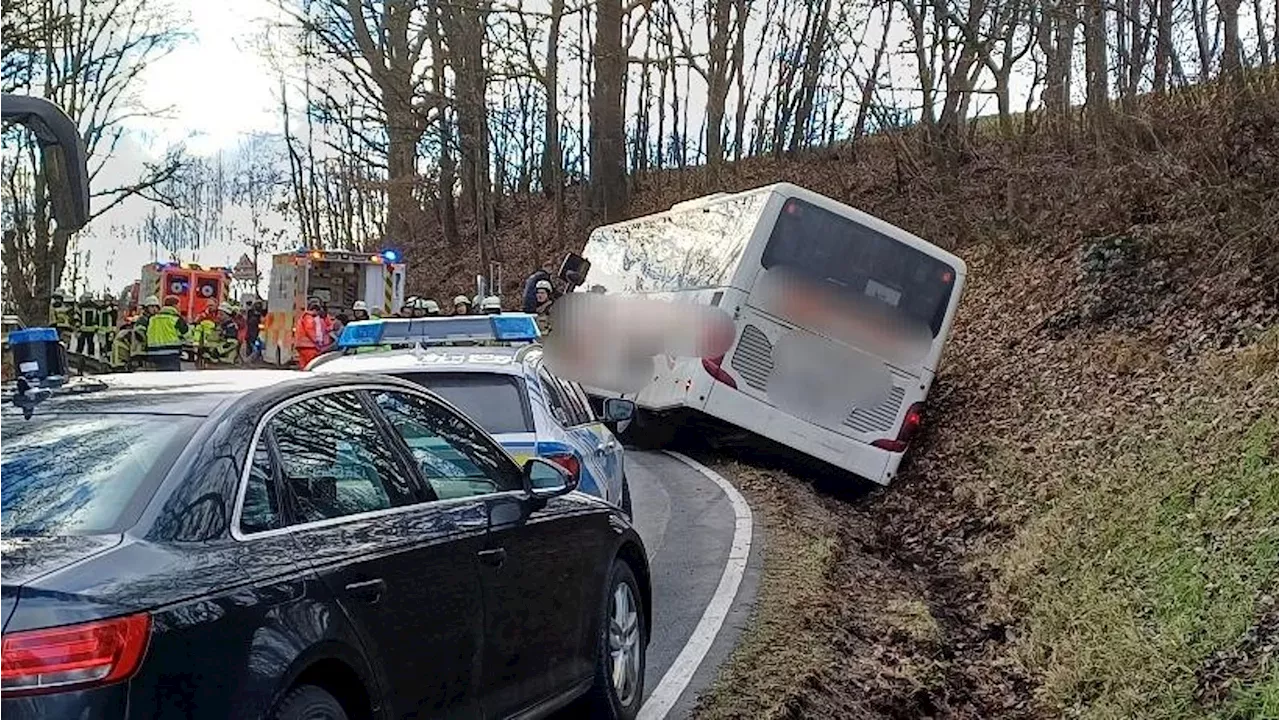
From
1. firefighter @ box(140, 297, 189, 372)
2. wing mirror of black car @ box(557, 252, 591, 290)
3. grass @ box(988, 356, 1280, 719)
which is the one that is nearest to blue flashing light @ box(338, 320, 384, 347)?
wing mirror of black car @ box(557, 252, 591, 290)

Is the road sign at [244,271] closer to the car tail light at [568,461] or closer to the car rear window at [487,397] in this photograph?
the car rear window at [487,397]

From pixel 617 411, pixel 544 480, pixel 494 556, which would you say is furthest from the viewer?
pixel 617 411

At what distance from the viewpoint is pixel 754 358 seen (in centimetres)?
1431

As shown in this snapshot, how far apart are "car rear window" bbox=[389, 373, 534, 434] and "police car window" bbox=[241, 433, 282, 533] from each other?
4.16 m

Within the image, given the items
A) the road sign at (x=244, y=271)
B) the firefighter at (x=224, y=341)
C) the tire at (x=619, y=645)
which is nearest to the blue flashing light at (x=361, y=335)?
the tire at (x=619, y=645)

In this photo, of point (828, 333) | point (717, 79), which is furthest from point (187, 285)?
point (828, 333)

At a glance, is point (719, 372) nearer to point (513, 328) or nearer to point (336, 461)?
point (513, 328)

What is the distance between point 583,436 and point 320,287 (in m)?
22.3

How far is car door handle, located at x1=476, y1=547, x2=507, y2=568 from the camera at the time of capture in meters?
4.84

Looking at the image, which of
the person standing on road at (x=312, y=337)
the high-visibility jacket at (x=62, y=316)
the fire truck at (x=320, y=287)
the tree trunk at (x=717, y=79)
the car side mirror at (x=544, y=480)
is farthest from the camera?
the tree trunk at (x=717, y=79)

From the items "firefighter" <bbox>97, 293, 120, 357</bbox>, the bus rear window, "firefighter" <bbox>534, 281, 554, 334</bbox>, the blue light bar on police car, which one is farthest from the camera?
"firefighter" <bbox>97, 293, 120, 357</bbox>

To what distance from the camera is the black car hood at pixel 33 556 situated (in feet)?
10.3

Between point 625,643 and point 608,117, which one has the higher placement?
point 608,117

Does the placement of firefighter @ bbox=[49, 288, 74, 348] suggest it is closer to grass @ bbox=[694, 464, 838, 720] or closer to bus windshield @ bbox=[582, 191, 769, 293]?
bus windshield @ bbox=[582, 191, 769, 293]
